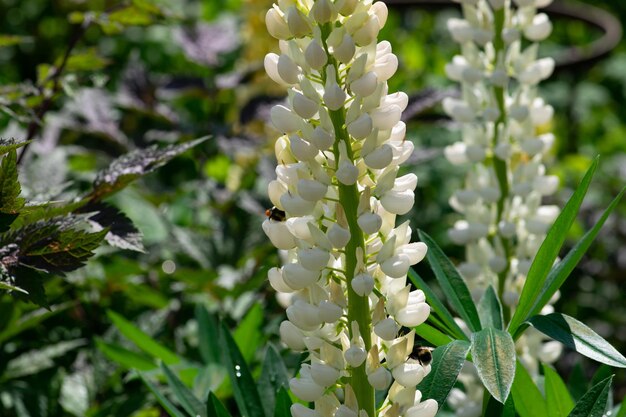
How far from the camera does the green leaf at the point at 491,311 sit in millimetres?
968

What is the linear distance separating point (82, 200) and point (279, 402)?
0.35m

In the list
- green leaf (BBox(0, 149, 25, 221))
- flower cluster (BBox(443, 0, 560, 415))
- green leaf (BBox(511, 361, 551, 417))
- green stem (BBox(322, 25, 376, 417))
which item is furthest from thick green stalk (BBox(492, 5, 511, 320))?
green leaf (BBox(0, 149, 25, 221))

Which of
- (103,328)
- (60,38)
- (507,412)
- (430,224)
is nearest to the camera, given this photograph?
(507,412)

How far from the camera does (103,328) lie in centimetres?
157

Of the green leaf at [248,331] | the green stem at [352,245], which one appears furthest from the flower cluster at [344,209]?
the green leaf at [248,331]

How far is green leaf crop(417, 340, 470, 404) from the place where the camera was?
825 millimetres

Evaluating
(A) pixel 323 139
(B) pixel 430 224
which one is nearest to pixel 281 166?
(A) pixel 323 139

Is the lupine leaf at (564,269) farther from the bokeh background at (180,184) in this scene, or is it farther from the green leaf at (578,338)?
the bokeh background at (180,184)

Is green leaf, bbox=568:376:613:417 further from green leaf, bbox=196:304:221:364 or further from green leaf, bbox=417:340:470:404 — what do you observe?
green leaf, bbox=196:304:221:364

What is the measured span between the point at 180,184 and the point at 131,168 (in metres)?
1.11

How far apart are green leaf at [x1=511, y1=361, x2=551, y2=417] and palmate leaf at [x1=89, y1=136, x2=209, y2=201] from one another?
1.56ft

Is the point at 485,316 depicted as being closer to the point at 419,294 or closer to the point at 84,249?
the point at 419,294

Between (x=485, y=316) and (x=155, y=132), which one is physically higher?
(x=485, y=316)

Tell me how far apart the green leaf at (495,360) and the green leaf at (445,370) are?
0.02 meters
